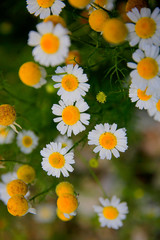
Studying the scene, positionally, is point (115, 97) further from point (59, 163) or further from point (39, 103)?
point (39, 103)

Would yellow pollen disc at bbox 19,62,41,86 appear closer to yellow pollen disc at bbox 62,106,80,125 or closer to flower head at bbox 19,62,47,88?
flower head at bbox 19,62,47,88

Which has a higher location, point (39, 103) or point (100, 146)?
point (100, 146)

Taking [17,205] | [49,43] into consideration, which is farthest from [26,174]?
[49,43]

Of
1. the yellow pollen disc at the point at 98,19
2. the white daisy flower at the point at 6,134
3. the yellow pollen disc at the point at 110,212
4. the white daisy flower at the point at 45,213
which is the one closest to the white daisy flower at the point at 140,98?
the yellow pollen disc at the point at 98,19

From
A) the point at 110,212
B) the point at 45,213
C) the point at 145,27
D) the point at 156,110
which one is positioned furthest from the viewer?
the point at 45,213

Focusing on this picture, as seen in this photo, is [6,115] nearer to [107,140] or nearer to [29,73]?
[29,73]

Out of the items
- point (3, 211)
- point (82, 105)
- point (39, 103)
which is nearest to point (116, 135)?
point (82, 105)
